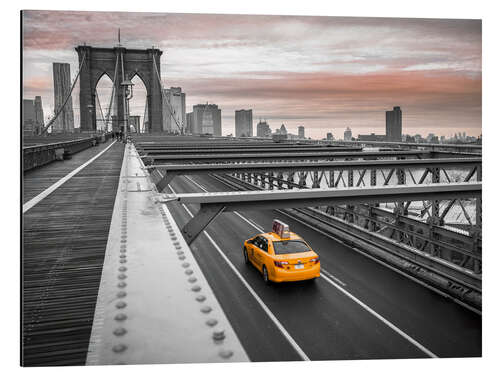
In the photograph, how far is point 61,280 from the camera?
4652 millimetres

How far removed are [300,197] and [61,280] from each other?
5.59 m

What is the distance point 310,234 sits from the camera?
21828mm

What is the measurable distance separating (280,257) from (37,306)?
1058 cm

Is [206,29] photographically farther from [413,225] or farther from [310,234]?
[310,234]

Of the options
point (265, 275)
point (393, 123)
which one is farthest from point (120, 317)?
point (393, 123)

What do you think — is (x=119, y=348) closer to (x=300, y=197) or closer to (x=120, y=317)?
(x=120, y=317)

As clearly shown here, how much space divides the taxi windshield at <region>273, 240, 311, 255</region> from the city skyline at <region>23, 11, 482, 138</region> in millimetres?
3996

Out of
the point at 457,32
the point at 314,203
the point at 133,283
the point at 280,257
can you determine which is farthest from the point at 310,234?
the point at 133,283

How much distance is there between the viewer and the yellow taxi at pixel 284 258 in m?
14.1

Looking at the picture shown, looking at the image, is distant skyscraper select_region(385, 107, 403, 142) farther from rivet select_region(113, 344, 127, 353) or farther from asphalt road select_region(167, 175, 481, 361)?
rivet select_region(113, 344, 127, 353)

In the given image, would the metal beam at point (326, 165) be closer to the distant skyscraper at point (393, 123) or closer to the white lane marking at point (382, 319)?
the distant skyscraper at point (393, 123)

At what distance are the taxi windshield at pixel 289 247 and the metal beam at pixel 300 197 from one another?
5.25 metres

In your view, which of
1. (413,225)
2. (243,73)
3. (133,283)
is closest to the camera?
(133,283)

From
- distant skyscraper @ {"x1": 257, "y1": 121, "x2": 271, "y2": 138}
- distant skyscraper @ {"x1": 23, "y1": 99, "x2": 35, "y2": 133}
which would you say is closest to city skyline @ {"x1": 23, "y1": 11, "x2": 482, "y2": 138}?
distant skyscraper @ {"x1": 23, "y1": 99, "x2": 35, "y2": 133}
